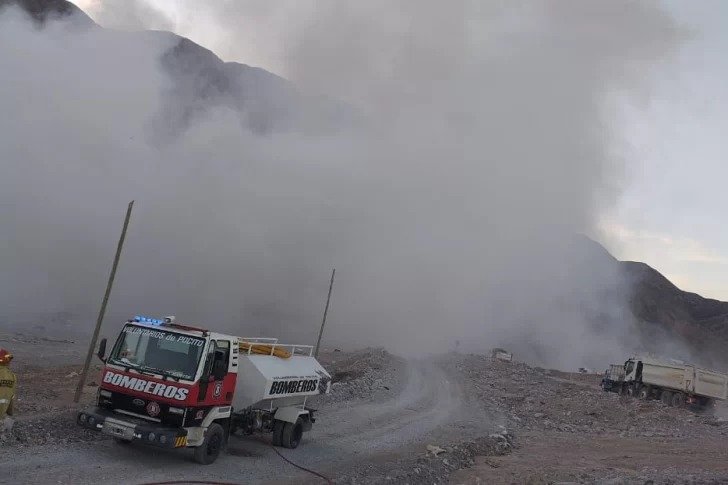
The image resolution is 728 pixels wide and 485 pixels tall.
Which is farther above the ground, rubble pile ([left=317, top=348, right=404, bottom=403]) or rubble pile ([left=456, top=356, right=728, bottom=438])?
rubble pile ([left=456, top=356, right=728, bottom=438])

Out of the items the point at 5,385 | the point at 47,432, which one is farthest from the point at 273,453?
the point at 5,385

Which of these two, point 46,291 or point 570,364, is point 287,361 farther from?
point 570,364

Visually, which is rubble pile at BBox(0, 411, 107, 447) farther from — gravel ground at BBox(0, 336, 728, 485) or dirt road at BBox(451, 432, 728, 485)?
dirt road at BBox(451, 432, 728, 485)

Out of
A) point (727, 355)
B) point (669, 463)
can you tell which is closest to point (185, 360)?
point (669, 463)

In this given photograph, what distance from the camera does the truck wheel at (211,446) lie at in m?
11.5

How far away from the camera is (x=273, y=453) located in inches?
544

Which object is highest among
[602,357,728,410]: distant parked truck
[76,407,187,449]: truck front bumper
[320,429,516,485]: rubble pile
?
[602,357,728,410]: distant parked truck

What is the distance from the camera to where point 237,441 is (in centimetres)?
1448

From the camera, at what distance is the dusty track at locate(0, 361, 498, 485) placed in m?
10.1

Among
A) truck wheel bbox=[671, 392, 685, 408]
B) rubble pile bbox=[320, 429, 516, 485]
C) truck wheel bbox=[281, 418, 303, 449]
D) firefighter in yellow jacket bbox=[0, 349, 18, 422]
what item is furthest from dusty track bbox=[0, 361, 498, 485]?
truck wheel bbox=[671, 392, 685, 408]

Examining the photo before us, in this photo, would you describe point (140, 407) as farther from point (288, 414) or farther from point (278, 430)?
point (278, 430)

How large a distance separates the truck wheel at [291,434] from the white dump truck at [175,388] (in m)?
1.38

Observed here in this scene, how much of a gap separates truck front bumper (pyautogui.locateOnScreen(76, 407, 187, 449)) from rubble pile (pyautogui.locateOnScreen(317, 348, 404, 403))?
1200 centimetres

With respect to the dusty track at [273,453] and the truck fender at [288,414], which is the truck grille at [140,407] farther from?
the truck fender at [288,414]
